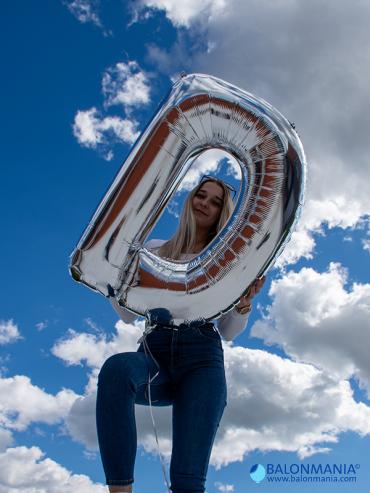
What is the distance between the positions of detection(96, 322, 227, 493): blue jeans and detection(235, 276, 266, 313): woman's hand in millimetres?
203

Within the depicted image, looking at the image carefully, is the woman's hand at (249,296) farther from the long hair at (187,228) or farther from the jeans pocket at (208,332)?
the long hair at (187,228)

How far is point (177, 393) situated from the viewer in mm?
3021

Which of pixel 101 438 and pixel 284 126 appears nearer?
pixel 101 438

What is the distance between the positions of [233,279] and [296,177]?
67 centimetres

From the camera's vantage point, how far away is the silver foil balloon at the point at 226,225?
3.07 meters

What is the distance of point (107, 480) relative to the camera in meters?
2.69

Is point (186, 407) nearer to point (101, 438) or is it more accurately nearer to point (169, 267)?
point (101, 438)

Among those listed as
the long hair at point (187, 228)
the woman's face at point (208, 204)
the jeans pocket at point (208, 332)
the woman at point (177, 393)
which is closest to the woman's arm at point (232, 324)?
the woman at point (177, 393)

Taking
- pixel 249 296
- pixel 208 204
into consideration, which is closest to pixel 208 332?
Answer: pixel 249 296

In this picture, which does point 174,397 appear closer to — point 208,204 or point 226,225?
point 226,225

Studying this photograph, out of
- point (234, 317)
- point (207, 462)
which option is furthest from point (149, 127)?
point (207, 462)

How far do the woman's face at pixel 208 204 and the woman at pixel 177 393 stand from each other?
9.8 inches

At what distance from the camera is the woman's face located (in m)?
3.45

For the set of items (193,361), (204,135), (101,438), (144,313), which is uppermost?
(204,135)
